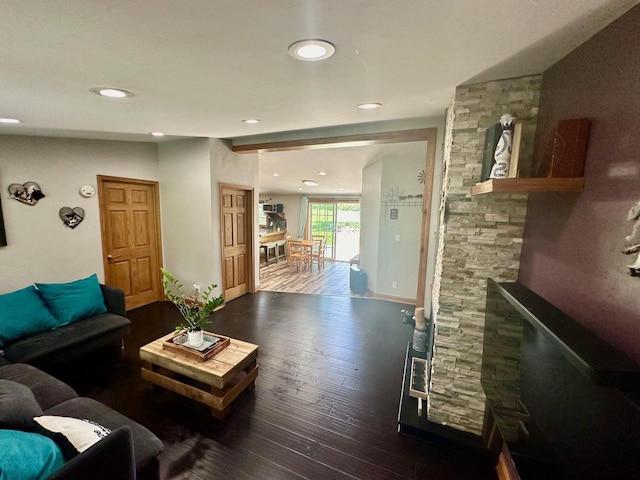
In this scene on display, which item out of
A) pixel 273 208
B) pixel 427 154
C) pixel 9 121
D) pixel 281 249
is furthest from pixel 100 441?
pixel 273 208

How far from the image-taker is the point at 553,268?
1240 millimetres

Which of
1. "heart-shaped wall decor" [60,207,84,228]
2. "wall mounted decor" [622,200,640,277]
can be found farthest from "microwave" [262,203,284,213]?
"wall mounted decor" [622,200,640,277]

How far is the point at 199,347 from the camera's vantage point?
2.10 m

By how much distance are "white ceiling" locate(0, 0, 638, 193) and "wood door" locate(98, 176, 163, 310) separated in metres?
1.68

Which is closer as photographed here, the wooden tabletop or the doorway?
the wooden tabletop

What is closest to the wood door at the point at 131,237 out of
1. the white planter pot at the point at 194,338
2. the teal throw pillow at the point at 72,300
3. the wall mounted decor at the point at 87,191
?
the wall mounted decor at the point at 87,191

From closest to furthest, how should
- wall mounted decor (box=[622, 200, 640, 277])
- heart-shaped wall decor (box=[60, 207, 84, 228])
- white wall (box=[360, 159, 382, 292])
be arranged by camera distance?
wall mounted decor (box=[622, 200, 640, 277]) < heart-shaped wall decor (box=[60, 207, 84, 228]) < white wall (box=[360, 159, 382, 292])

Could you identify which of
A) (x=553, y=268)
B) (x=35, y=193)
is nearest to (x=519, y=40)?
(x=553, y=268)

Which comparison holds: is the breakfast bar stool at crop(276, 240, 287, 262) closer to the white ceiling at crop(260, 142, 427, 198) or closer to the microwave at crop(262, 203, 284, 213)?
the microwave at crop(262, 203, 284, 213)

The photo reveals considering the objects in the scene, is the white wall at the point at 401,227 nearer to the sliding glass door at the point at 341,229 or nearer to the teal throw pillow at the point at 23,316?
the teal throw pillow at the point at 23,316

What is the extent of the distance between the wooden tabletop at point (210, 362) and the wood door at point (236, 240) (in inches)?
75.7

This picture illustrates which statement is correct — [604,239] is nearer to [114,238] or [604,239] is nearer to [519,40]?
[519,40]

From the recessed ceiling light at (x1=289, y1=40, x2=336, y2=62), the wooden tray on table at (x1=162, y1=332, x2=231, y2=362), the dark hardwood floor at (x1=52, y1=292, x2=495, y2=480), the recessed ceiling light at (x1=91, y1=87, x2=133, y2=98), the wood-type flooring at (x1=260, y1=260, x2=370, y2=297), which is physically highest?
the recessed ceiling light at (x1=289, y1=40, x2=336, y2=62)

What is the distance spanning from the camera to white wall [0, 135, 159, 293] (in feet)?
8.94
